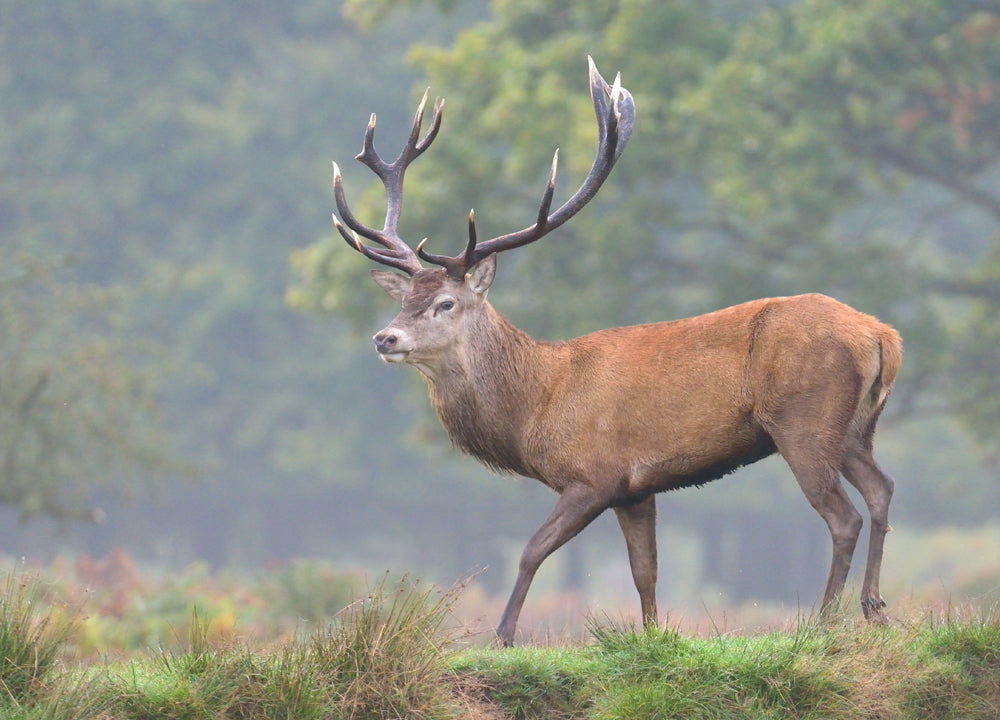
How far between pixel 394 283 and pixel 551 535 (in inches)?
70.7

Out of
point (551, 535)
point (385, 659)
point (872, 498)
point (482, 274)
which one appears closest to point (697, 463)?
point (551, 535)

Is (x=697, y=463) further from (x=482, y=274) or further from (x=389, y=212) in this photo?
(x=389, y=212)

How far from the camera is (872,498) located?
25.5 feet

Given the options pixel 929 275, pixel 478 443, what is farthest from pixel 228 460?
pixel 478 443

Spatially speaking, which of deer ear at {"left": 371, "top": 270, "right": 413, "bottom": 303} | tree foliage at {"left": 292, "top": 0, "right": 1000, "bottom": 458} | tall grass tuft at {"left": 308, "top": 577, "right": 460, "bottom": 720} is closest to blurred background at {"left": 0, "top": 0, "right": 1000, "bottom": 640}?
tree foliage at {"left": 292, "top": 0, "right": 1000, "bottom": 458}

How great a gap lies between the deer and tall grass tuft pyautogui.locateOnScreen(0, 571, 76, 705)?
2.09 metres

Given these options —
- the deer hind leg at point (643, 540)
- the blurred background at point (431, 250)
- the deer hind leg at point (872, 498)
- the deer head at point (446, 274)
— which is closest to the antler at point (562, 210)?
the deer head at point (446, 274)

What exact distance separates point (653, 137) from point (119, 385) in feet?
22.9

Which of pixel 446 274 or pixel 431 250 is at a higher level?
pixel 431 250

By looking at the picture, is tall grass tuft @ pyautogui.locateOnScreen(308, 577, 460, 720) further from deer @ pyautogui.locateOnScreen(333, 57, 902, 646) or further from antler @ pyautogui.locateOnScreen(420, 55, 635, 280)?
antler @ pyautogui.locateOnScreen(420, 55, 635, 280)

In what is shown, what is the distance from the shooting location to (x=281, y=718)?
6.01 meters

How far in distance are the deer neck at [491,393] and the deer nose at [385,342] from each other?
1.47 feet

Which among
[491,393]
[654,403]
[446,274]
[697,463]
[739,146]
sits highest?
[739,146]

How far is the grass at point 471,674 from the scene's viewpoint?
606 cm
